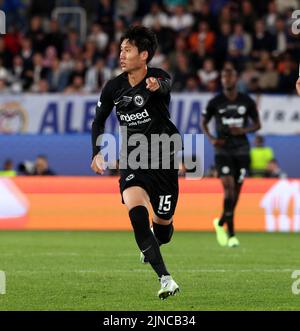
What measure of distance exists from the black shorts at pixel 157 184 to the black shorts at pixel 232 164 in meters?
5.61

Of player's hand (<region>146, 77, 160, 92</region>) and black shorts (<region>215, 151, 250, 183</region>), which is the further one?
black shorts (<region>215, 151, 250, 183</region>)

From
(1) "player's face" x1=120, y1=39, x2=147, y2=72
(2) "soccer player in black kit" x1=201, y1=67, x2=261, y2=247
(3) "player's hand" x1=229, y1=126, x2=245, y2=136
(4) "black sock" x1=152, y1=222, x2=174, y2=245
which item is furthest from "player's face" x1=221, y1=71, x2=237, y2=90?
(1) "player's face" x1=120, y1=39, x2=147, y2=72

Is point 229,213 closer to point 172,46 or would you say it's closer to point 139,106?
point 139,106

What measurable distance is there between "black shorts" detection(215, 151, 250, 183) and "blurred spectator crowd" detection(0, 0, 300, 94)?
566cm

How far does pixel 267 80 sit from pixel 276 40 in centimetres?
136

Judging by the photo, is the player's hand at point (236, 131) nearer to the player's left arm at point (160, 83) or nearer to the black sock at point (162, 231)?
the black sock at point (162, 231)

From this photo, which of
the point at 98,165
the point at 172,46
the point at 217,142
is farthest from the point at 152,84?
the point at 172,46

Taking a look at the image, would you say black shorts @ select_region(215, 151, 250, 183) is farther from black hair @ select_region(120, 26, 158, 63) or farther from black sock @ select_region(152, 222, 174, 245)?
black hair @ select_region(120, 26, 158, 63)

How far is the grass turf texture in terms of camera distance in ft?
30.2

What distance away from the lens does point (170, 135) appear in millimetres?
10117

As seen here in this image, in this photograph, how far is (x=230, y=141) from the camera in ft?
52.4

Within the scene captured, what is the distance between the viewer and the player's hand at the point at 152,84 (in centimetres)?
946

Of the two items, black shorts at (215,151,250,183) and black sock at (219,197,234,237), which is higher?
black shorts at (215,151,250,183)
